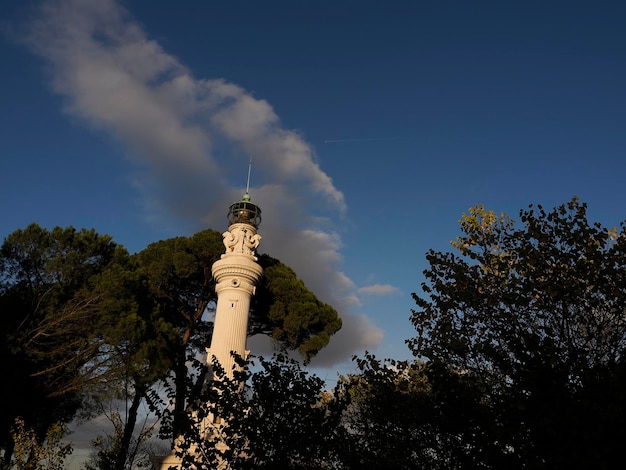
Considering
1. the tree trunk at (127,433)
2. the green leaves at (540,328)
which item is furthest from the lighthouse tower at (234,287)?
the green leaves at (540,328)

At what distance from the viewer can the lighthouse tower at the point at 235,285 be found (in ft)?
79.0

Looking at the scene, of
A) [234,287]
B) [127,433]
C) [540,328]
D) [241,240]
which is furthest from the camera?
[241,240]

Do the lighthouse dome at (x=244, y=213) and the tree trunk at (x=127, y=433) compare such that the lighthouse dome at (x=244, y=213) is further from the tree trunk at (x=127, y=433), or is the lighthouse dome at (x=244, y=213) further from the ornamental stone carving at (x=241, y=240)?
the tree trunk at (x=127, y=433)

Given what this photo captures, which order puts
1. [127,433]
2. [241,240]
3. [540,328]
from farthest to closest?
[241,240] → [127,433] → [540,328]

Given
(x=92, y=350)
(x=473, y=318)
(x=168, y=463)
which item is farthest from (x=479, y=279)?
(x=168, y=463)

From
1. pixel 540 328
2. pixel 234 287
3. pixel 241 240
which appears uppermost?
pixel 241 240

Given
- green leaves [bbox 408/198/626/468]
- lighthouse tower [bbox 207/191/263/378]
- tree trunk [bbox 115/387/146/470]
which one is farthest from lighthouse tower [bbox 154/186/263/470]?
green leaves [bbox 408/198/626/468]

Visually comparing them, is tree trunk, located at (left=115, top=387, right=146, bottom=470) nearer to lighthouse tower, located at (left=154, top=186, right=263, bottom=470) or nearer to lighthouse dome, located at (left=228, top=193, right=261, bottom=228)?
lighthouse tower, located at (left=154, top=186, right=263, bottom=470)

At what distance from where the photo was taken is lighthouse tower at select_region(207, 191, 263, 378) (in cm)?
2408

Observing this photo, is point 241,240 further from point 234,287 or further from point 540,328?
point 540,328

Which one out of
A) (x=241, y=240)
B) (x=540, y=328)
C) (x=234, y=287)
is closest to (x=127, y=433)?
(x=234, y=287)

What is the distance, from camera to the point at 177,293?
30812 millimetres

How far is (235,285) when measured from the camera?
2570 cm

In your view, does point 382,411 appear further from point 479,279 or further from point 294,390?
point 479,279
